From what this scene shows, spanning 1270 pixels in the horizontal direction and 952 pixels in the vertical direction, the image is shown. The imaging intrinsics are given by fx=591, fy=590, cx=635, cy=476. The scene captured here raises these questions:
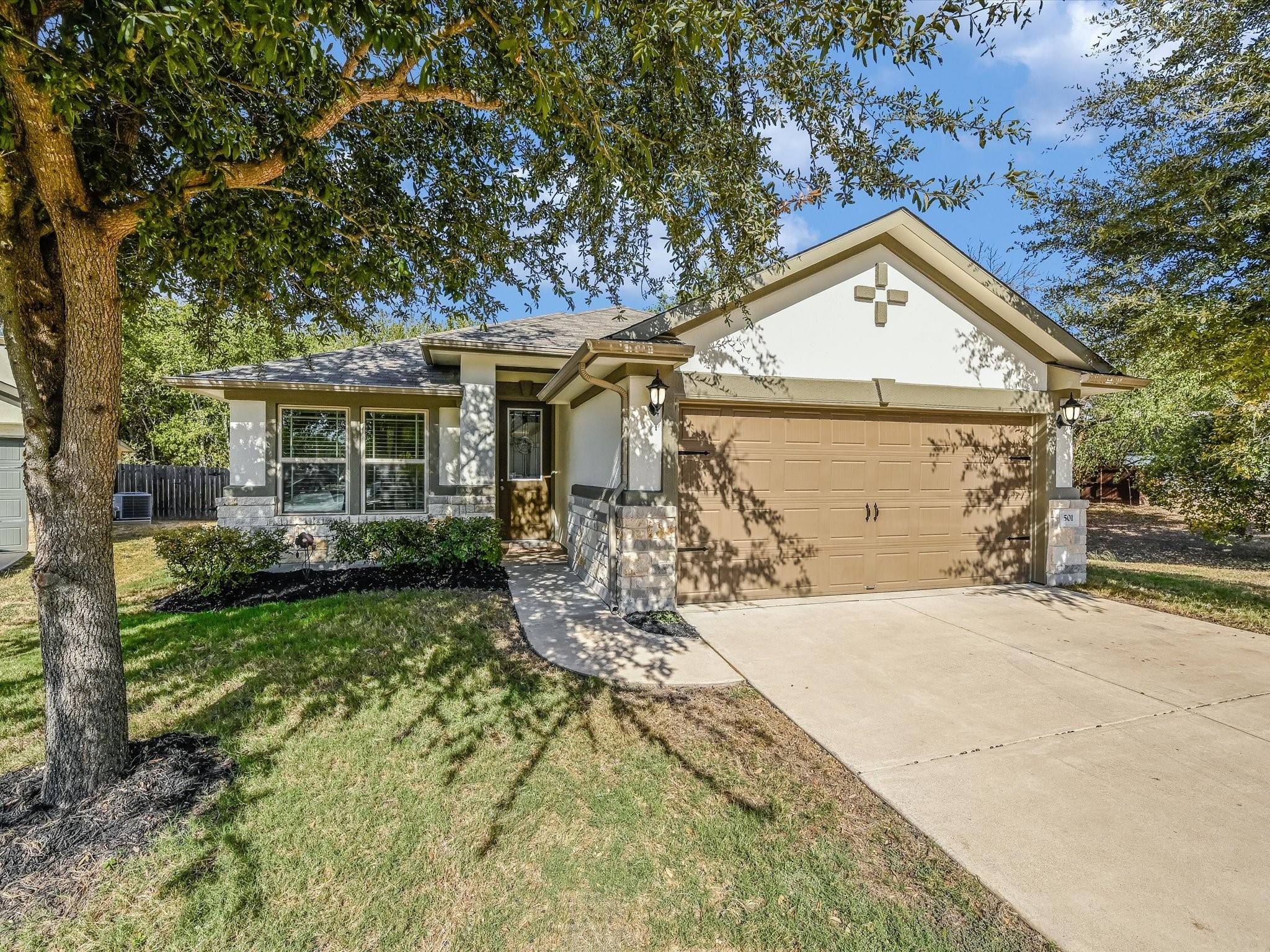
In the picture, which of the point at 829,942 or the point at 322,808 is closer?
the point at 829,942

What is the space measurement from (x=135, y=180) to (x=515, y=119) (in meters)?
2.60

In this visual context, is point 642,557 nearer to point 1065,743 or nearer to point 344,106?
point 1065,743

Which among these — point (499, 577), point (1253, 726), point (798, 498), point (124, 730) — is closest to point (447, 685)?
point (124, 730)

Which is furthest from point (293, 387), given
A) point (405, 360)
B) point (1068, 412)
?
point (1068, 412)

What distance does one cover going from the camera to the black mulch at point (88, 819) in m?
2.36

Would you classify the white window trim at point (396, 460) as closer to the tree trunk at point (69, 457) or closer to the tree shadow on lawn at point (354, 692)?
the tree shadow on lawn at point (354, 692)

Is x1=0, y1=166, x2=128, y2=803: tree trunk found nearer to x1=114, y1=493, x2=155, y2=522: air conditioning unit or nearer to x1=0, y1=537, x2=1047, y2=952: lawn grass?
x1=0, y1=537, x2=1047, y2=952: lawn grass

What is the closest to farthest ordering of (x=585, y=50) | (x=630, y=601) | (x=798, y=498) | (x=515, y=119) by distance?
(x=585, y=50) → (x=515, y=119) → (x=630, y=601) → (x=798, y=498)

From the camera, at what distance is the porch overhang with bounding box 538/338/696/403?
5629 millimetres

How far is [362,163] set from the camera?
4711 millimetres

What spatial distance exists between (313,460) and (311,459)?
3cm

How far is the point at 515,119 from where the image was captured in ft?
15.5

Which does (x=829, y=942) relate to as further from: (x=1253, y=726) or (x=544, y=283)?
(x=544, y=283)

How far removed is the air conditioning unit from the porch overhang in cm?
1462
